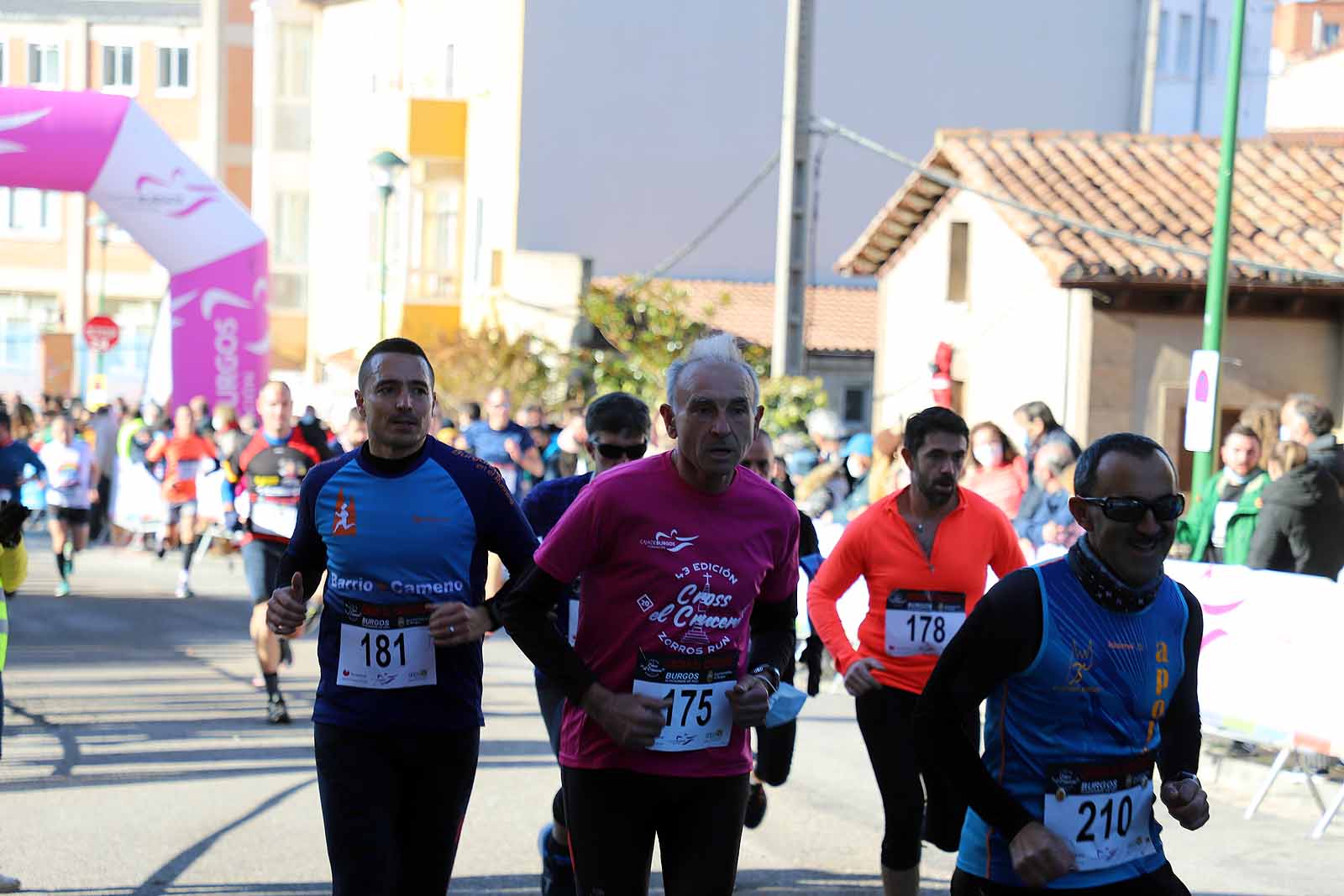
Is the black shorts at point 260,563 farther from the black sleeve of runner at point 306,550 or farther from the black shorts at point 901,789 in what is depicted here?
the black sleeve of runner at point 306,550

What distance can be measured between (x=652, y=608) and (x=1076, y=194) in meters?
19.7

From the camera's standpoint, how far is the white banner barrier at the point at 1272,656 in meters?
8.60

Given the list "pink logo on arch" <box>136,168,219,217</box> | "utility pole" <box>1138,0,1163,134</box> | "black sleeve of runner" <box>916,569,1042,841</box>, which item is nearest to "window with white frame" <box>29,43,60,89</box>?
"utility pole" <box>1138,0,1163,134</box>

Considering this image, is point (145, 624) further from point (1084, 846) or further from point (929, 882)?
point (1084, 846)

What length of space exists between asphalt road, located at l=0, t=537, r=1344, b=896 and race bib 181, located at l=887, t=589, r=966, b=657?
1205mm

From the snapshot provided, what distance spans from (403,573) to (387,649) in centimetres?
21

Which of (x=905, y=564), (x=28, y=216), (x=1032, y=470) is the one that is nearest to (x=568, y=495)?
(x=905, y=564)

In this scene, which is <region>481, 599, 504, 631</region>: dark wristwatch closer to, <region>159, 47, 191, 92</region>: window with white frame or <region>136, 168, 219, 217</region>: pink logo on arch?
<region>136, 168, 219, 217</region>: pink logo on arch

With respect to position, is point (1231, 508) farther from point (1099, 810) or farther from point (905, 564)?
point (1099, 810)

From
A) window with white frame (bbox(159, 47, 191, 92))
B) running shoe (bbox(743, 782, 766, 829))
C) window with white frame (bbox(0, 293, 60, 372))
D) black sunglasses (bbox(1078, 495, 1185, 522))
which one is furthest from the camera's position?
window with white frame (bbox(159, 47, 191, 92))

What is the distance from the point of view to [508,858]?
24.5ft

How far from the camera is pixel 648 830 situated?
4523 mm

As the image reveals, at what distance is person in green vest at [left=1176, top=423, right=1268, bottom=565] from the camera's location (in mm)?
10344

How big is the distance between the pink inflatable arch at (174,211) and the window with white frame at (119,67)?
42.0 metres
